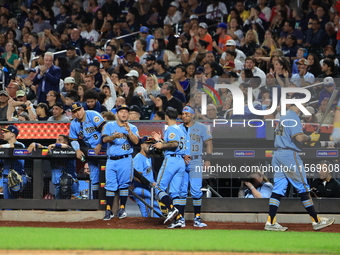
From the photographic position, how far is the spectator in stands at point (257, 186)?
1055cm

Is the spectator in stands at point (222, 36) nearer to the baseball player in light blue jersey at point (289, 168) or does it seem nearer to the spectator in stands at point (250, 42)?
the spectator in stands at point (250, 42)

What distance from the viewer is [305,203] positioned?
914cm

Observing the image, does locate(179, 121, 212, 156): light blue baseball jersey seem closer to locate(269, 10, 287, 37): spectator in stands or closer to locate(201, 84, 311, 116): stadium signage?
locate(201, 84, 311, 116): stadium signage

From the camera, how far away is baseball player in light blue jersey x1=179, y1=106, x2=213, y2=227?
9727 mm

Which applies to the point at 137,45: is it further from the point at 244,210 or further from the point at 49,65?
the point at 244,210

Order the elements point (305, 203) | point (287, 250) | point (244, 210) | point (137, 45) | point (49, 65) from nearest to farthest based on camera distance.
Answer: point (287, 250) → point (305, 203) → point (244, 210) → point (49, 65) → point (137, 45)

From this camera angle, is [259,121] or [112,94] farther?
[112,94]

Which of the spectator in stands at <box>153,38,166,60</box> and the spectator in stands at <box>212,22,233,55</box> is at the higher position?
the spectator in stands at <box>212,22,233,55</box>

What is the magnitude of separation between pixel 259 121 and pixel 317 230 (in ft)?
7.47

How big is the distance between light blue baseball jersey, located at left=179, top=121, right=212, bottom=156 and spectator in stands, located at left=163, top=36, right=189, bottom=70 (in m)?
5.30

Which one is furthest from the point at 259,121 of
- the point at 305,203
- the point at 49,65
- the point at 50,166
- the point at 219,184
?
the point at 49,65

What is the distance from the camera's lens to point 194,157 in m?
9.95

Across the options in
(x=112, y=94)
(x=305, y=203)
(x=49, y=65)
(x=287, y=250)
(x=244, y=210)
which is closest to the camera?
(x=287, y=250)

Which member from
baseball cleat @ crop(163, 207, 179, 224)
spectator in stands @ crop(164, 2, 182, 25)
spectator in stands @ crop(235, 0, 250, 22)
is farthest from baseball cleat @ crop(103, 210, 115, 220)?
spectator in stands @ crop(164, 2, 182, 25)
